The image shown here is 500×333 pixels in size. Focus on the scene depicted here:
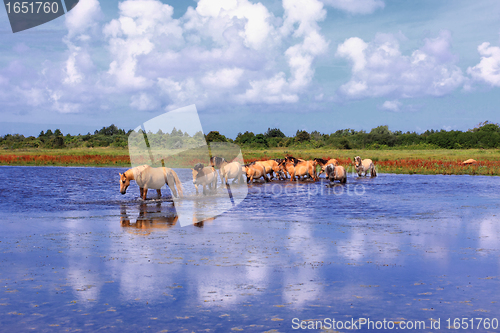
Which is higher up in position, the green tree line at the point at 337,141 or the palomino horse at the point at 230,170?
the green tree line at the point at 337,141

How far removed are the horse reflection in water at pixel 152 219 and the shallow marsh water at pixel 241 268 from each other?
0.06m

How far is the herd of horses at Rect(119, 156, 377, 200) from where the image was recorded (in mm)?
17922

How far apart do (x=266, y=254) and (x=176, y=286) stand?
8.39 feet

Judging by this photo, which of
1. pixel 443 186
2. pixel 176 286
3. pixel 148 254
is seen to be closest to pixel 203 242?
pixel 148 254

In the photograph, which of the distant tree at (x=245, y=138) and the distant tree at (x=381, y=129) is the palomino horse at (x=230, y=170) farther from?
the distant tree at (x=381, y=129)

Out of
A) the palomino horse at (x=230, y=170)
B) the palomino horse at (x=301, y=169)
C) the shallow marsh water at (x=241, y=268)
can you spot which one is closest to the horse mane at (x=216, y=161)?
the palomino horse at (x=230, y=170)

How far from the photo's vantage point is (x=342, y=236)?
1059 centimetres

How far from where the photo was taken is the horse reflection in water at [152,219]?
456 inches

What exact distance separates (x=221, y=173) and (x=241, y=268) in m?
16.4

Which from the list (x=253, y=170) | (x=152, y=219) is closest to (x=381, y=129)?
(x=253, y=170)

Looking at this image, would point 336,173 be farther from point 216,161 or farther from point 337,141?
point 337,141

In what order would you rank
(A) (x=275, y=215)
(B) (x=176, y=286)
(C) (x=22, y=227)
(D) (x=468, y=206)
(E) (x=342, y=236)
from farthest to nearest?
(D) (x=468, y=206) < (A) (x=275, y=215) < (C) (x=22, y=227) < (E) (x=342, y=236) < (B) (x=176, y=286)

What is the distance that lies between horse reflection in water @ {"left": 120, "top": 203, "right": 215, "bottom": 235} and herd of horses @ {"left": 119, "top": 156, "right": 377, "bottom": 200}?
6.15 ft

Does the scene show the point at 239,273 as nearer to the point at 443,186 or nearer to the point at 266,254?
the point at 266,254
